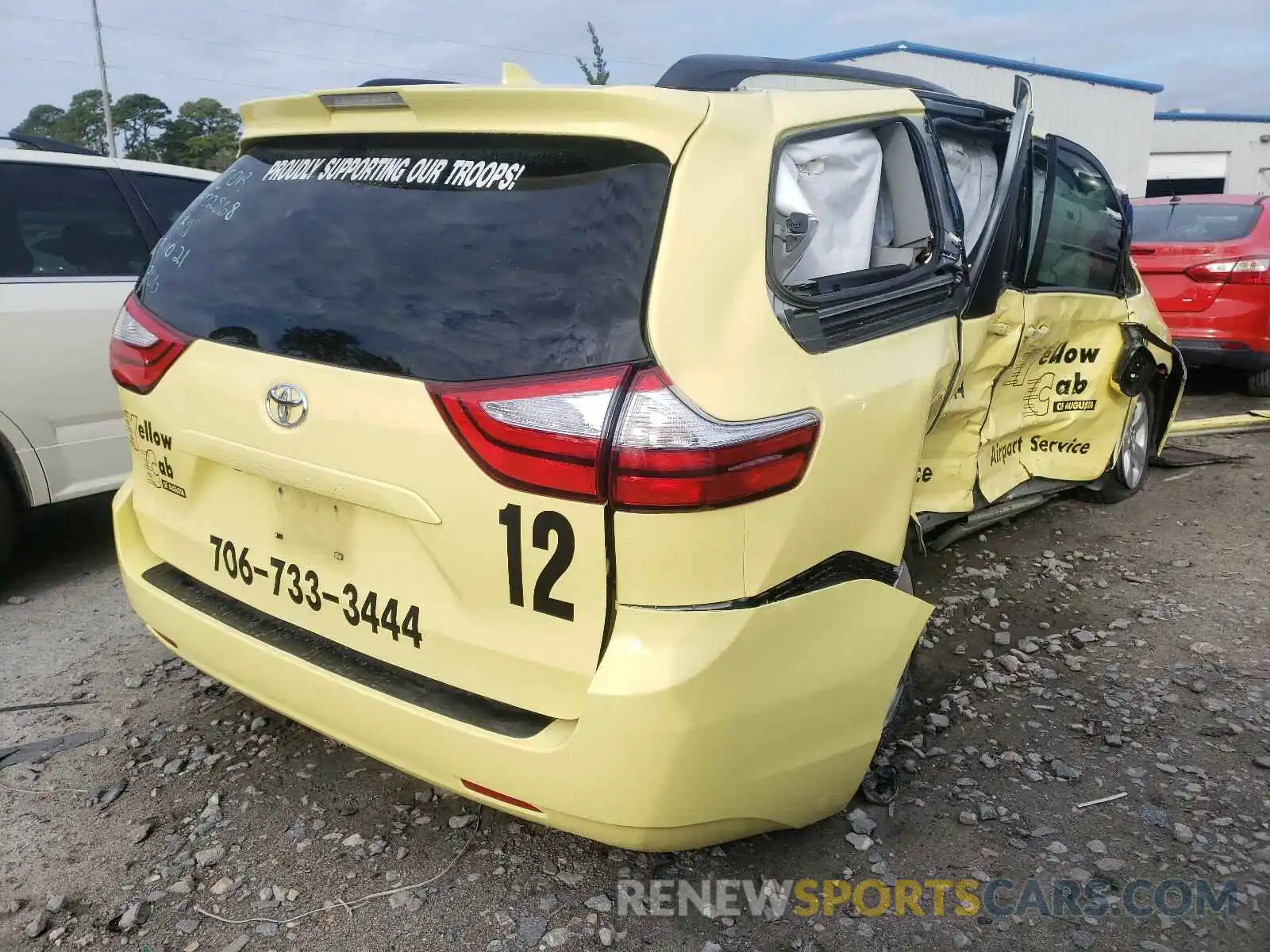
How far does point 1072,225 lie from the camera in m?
4.04

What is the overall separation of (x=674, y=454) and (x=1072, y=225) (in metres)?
3.05

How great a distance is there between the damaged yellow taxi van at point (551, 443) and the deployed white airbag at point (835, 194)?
1 centimetres

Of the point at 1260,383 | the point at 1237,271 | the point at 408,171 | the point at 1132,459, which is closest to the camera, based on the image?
the point at 408,171

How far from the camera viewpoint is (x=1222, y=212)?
7590mm

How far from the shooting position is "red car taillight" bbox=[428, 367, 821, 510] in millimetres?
1735

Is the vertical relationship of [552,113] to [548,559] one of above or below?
above

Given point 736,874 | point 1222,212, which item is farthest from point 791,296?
point 1222,212

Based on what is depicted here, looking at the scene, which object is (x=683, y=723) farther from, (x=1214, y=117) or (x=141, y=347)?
(x=1214, y=117)

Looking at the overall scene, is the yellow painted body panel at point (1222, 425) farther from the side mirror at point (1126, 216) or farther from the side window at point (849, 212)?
the side window at point (849, 212)

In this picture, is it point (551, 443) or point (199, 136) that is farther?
point (199, 136)

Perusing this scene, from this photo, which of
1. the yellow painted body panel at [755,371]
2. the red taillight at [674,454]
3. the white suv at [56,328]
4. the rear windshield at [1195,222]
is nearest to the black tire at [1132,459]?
the rear windshield at [1195,222]

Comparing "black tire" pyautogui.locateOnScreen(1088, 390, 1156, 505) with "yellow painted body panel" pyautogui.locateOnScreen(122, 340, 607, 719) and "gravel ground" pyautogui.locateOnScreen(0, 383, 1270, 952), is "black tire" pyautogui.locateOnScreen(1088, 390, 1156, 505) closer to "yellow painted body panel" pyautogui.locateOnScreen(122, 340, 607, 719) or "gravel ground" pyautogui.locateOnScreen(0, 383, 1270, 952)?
"gravel ground" pyautogui.locateOnScreen(0, 383, 1270, 952)

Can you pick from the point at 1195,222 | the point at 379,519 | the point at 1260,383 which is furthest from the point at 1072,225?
the point at 1260,383

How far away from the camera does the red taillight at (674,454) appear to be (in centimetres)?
173
